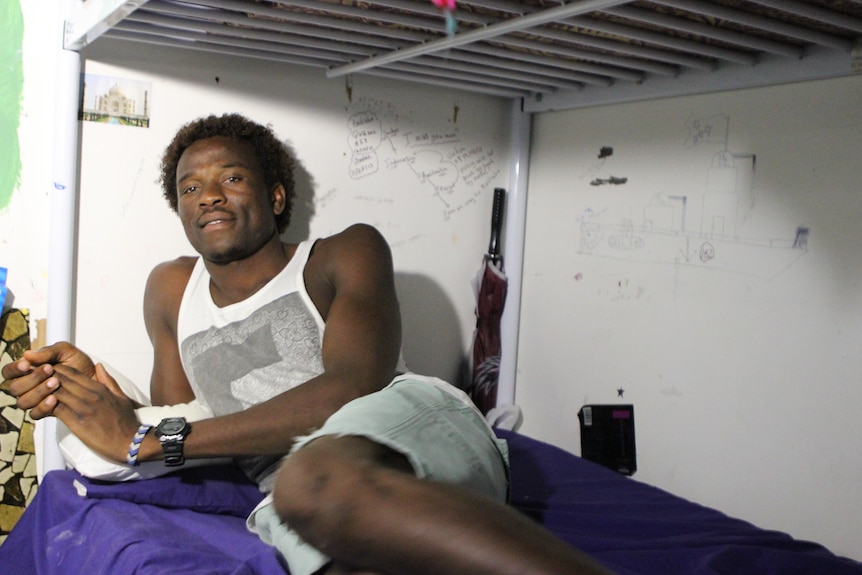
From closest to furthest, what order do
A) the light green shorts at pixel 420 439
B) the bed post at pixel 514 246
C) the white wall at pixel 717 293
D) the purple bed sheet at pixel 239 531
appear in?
1. the light green shorts at pixel 420 439
2. the purple bed sheet at pixel 239 531
3. the white wall at pixel 717 293
4. the bed post at pixel 514 246

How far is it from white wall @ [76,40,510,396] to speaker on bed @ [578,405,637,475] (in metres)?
0.47

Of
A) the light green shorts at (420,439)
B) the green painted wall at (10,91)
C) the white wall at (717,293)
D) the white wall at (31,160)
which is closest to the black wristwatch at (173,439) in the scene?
the light green shorts at (420,439)

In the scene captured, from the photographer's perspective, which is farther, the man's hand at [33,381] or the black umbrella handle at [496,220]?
the black umbrella handle at [496,220]

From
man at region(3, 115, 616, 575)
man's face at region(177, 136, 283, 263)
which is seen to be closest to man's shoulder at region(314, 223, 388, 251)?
man at region(3, 115, 616, 575)

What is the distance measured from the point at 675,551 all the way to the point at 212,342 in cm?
87

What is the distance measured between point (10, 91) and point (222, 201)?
1.59 ft

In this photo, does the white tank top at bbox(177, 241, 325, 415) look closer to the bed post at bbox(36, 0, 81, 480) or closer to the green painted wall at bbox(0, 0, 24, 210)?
the bed post at bbox(36, 0, 81, 480)

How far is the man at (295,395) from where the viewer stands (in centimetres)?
62

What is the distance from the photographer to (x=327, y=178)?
186cm

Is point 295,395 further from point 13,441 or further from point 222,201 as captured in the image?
point 13,441

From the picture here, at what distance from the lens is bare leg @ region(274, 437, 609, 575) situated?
22.7 inches

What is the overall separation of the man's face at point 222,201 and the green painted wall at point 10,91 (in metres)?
0.33

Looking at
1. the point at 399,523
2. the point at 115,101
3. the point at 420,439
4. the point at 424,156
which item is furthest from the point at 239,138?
the point at 399,523

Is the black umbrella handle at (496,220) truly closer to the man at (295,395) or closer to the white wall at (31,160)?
the man at (295,395)
